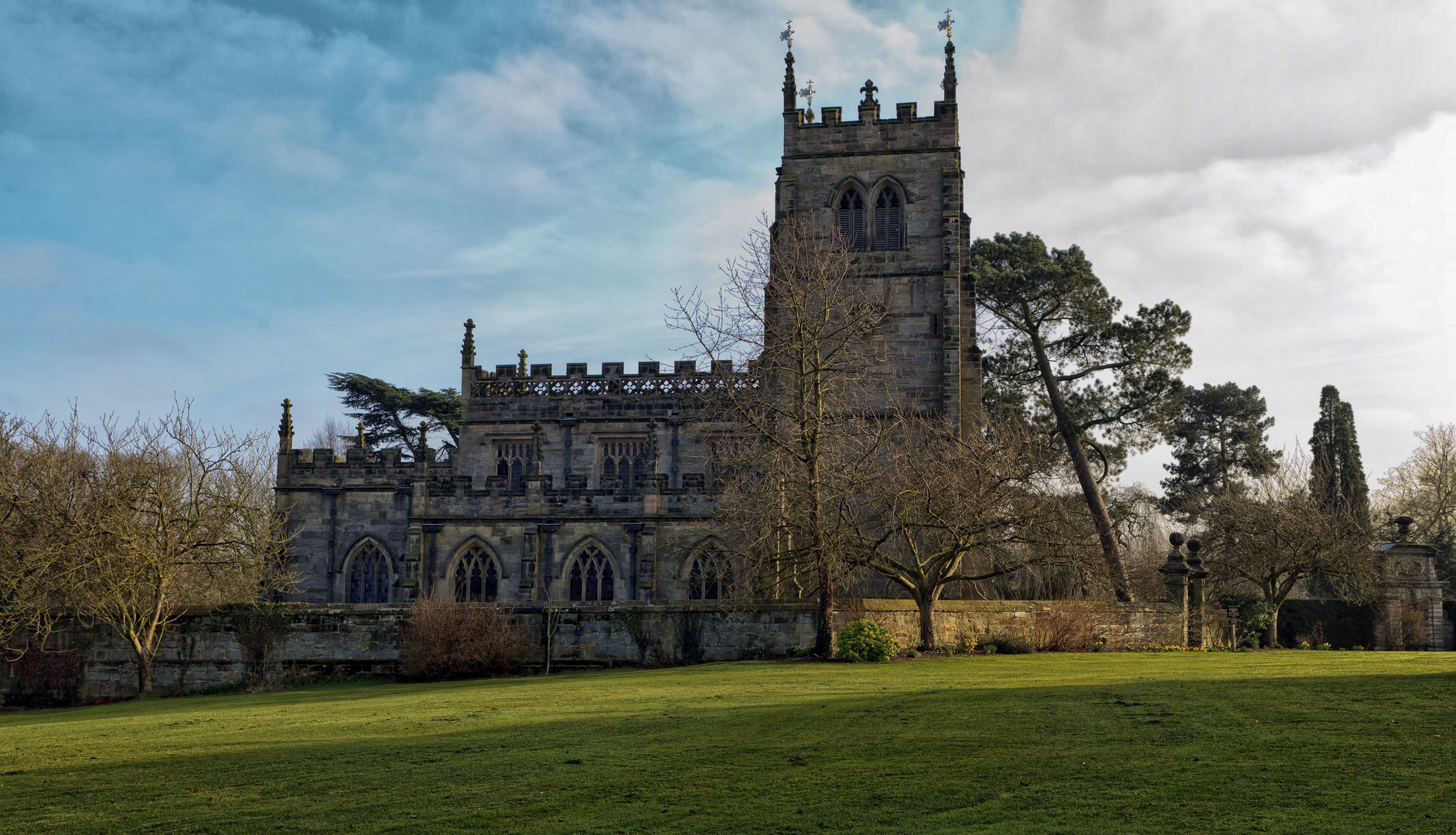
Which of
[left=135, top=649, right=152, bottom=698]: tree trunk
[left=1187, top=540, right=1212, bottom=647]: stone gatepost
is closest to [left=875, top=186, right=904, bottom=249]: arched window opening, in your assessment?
[left=1187, top=540, right=1212, bottom=647]: stone gatepost

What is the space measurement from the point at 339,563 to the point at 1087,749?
28.1m

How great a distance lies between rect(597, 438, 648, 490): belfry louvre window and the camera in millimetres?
36000

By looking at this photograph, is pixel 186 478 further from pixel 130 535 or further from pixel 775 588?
pixel 775 588

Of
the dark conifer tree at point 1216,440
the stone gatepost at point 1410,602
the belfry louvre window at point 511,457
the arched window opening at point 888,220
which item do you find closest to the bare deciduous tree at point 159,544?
the belfry louvre window at point 511,457

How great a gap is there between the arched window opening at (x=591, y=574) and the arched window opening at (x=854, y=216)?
1264cm

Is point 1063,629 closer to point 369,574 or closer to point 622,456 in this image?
point 622,456

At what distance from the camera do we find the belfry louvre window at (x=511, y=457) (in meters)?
36.5

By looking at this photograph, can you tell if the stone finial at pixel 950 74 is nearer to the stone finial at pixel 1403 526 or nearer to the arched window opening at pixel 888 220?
the arched window opening at pixel 888 220

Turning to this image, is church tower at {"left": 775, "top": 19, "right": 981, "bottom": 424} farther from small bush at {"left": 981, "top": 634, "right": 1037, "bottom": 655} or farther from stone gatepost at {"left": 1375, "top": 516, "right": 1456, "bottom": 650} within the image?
stone gatepost at {"left": 1375, "top": 516, "right": 1456, "bottom": 650}

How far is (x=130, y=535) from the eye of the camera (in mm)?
22641

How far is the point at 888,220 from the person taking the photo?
35.1 metres

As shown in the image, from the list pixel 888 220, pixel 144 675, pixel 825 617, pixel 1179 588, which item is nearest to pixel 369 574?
pixel 144 675

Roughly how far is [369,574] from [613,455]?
8518 millimetres

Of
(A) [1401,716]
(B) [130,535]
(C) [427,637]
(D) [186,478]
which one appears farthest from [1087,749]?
(D) [186,478]
